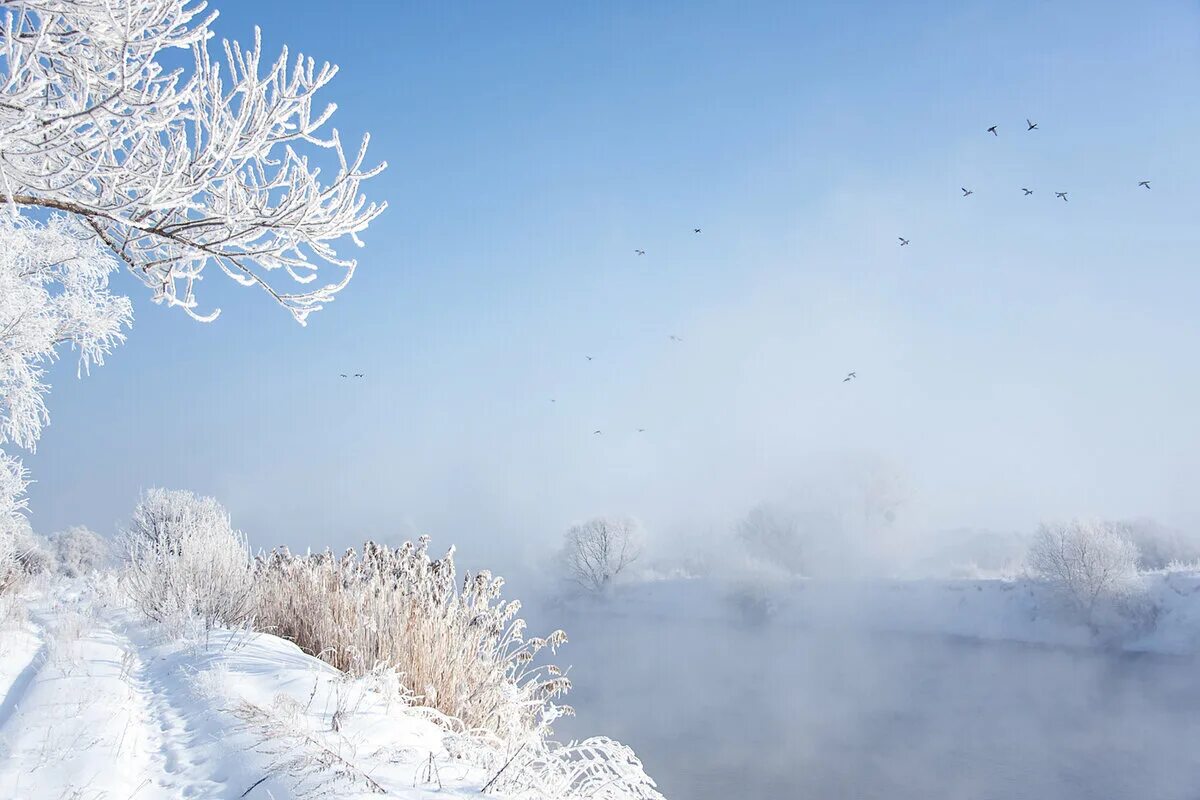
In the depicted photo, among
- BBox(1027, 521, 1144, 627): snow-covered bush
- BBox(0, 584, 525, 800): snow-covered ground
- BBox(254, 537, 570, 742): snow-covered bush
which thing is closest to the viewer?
BBox(0, 584, 525, 800): snow-covered ground

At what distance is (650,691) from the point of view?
30.7 m

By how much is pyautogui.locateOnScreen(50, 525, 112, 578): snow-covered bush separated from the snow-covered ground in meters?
50.4

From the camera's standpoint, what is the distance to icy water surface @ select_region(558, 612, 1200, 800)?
20188 millimetres

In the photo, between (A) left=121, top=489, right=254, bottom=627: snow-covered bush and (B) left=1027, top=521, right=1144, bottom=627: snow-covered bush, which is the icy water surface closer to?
(B) left=1027, top=521, right=1144, bottom=627: snow-covered bush

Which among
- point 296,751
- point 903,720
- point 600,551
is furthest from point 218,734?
point 600,551

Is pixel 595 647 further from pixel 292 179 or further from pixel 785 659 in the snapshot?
pixel 292 179

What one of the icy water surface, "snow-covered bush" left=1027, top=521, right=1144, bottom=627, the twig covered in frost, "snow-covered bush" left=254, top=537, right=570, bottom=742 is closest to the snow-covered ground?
the twig covered in frost

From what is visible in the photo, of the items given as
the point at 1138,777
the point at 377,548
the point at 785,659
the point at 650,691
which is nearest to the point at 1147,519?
the point at 785,659

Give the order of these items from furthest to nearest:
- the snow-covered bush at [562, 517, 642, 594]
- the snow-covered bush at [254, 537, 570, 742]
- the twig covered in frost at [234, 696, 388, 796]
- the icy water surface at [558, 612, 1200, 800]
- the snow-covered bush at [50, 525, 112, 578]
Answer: the snow-covered bush at [562, 517, 642, 594] → the snow-covered bush at [50, 525, 112, 578] → the icy water surface at [558, 612, 1200, 800] → the snow-covered bush at [254, 537, 570, 742] → the twig covered in frost at [234, 696, 388, 796]

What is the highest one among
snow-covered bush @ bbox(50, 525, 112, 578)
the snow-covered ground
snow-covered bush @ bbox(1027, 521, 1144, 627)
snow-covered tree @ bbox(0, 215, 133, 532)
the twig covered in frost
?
snow-covered tree @ bbox(0, 215, 133, 532)

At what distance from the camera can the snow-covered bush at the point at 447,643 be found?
4594 millimetres

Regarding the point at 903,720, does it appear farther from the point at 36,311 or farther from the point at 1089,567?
the point at 36,311

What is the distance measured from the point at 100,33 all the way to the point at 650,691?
1249 inches

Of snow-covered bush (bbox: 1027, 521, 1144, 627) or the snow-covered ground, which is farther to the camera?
snow-covered bush (bbox: 1027, 521, 1144, 627)
